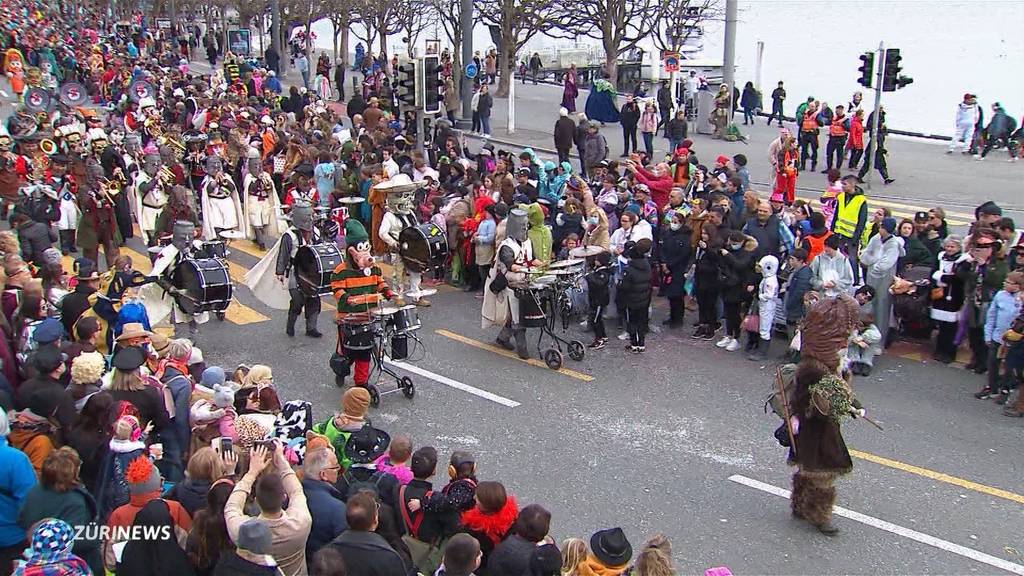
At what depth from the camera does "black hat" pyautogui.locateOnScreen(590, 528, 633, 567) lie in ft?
17.8

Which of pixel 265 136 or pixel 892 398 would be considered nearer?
pixel 892 398

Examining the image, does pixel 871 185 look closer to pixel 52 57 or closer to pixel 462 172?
pixel 462 172

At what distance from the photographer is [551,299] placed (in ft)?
39.2

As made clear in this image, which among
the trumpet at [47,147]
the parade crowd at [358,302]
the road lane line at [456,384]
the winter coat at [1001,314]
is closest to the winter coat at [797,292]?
the parade crowd at [358,302]

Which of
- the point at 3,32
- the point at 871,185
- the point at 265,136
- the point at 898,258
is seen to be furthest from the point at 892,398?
the point at 3,32

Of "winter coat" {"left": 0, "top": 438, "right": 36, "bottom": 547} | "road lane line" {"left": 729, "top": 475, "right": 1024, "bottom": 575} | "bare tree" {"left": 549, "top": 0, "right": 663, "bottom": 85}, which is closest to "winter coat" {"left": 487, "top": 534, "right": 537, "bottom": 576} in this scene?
"winter coat" {"left": 0, "top": 438, "right": 36, "bottom": 547}

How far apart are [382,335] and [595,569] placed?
17.9 feet

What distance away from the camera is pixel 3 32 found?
139 ft

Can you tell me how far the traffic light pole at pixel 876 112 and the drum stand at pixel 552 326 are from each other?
Answer: 11.3 meters

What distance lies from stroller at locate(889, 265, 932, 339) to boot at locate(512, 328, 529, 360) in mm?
4414

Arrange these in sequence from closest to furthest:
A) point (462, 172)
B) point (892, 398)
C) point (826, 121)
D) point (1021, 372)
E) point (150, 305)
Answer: point (1021, 372)
point (892, 398)
point (150, 305)
point (462, 172)
point (826, 121)

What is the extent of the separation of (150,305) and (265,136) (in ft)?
33.3

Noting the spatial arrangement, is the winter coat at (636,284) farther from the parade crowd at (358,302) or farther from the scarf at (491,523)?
the scarf at (491,523)

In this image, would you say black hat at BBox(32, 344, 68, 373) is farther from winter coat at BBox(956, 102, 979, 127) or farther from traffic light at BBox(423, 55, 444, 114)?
winter coat at BBox(956, 102, 979, 127)
